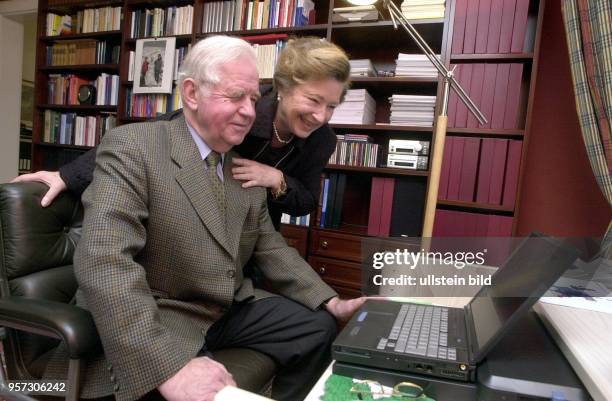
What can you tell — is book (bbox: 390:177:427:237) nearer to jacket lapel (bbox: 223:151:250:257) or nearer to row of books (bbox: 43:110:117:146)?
jacket lapel (bbox: 223:151:250:257)

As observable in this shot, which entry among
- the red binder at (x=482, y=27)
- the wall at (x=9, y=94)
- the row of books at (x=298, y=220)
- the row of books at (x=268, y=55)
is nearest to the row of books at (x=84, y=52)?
the wall at (x=9, y=94)

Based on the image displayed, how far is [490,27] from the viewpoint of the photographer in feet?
6.74

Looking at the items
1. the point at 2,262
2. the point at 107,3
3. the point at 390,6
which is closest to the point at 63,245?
the point at 2,262

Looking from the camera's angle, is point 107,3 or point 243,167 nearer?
point 243,167

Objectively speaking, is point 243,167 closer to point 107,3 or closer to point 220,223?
point 220,223

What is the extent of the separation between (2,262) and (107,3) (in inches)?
114

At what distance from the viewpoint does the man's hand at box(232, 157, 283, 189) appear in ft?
3.83

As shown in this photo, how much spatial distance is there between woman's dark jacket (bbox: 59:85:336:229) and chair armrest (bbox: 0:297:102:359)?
1.59ft

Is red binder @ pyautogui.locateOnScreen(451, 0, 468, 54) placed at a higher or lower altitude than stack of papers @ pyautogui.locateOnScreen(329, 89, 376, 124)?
higher

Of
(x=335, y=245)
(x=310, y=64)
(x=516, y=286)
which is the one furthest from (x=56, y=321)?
(x=335, y=245)

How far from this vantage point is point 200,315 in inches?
39.5

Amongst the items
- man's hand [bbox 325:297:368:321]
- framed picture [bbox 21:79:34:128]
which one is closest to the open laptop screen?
man's hand [bbox 325:297:368:321]

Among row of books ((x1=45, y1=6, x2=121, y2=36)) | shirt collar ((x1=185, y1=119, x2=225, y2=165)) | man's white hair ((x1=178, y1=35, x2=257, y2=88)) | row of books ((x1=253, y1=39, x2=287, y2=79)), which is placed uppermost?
row of books ((x1=45, y1=6, x2=121, y2=36))

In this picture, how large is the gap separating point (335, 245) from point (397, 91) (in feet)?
3.55
